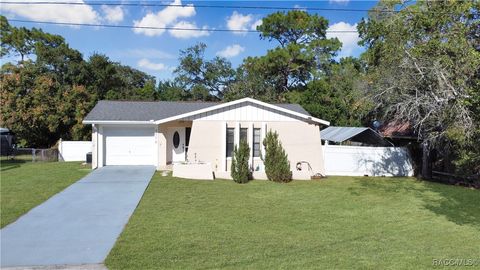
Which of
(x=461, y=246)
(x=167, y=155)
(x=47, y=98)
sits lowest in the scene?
(x=461, y=246)

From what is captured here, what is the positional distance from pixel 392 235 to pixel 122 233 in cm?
566

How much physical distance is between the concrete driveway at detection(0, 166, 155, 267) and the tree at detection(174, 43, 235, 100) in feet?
91.4

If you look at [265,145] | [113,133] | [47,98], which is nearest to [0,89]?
[47,98]

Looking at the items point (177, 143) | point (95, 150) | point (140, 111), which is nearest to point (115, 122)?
point (95, 150)

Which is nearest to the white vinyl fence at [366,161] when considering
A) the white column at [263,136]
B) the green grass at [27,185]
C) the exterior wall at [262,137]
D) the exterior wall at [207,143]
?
the exterior wall at [262,137]

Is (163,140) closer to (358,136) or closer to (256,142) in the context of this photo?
(256,142)

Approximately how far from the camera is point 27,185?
14641 millimetres

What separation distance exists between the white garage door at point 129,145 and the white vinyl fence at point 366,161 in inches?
362

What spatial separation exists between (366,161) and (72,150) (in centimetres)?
1790

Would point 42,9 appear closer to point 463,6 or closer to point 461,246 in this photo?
point 463,6

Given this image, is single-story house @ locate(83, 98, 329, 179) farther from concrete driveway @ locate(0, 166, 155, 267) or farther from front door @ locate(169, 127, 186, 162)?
concrete driveway @ locate(0, 166, 155, 267)

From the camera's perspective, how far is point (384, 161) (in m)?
20.6

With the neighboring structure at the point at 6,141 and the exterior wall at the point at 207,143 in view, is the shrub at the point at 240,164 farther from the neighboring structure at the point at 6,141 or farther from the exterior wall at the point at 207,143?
the neighboring structure at the point at 6,141

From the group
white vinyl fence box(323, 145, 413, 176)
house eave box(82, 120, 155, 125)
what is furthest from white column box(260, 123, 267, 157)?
house eave box(82, 120, 155, 125)
